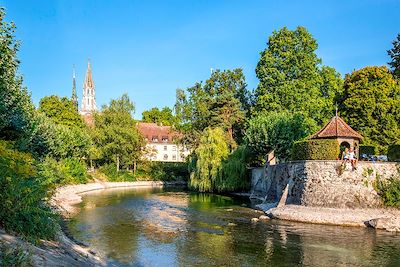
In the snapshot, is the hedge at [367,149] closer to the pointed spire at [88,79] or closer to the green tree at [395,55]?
the green tree at [395,55]

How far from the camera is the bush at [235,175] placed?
46156 millimetres

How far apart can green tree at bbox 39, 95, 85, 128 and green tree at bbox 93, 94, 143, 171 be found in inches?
183

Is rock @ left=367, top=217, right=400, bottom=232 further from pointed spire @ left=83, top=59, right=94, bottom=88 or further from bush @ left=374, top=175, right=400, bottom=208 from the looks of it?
pointed spire @ left=83, top=59, right=94, bottom=88

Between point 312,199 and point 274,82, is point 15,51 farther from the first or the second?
point 274,82

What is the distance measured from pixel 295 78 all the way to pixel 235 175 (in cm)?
1377

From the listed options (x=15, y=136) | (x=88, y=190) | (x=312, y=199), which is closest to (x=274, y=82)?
(x=312, y=199)

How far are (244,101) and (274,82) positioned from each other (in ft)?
49.0

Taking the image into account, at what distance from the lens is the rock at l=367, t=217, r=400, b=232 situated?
23.5 meters

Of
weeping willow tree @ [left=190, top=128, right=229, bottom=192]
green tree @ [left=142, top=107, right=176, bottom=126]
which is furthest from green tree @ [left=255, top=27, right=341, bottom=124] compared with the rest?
green tree @ [left=142, top=107, right=176, bottom=126]

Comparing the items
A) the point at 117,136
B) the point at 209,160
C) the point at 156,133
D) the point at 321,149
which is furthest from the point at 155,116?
the point at 321,149

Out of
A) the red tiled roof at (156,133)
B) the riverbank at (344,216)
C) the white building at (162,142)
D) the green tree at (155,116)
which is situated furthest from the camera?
the green tree at (155,116)

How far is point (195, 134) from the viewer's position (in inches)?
2420

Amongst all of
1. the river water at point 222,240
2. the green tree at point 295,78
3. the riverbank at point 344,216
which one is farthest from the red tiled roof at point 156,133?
the riverbank at point 344,216

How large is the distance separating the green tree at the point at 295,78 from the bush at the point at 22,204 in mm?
36087
